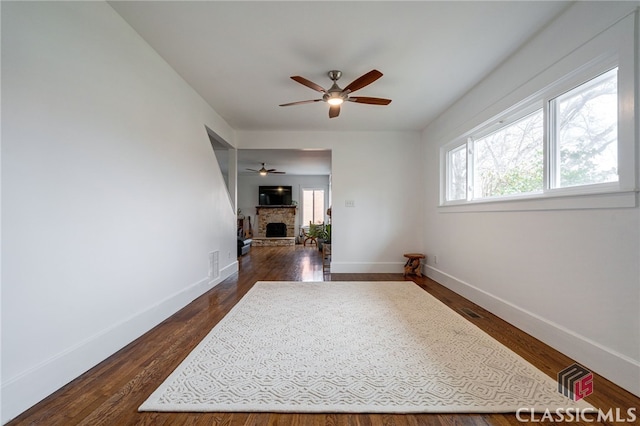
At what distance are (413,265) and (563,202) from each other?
258 cm

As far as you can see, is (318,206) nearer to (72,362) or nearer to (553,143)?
(553,143)

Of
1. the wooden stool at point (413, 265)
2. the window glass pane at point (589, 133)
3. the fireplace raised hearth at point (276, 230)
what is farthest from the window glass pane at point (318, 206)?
the window glass pane at point (589, 133)

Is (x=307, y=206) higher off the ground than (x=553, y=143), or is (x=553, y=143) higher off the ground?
(x=553, y=143)

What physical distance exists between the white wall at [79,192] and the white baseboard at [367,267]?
8.61 feet

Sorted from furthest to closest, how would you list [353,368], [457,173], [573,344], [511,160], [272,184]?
[272,184], [457,173], [511,160], [573,344], [353,368]

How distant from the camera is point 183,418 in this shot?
121 cm

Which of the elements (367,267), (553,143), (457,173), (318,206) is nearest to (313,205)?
(318,206)

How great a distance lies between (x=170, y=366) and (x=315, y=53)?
106 inches

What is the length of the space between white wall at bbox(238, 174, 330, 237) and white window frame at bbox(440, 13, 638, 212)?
24.2 feet

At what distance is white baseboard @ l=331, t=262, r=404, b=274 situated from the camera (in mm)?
4469

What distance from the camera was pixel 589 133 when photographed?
1715 mm

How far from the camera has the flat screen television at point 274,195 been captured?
938 cm

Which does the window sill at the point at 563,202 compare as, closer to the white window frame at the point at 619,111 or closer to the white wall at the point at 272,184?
the white window frame at the point at 619,111

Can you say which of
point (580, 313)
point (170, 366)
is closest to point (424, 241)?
point (580, 313)
